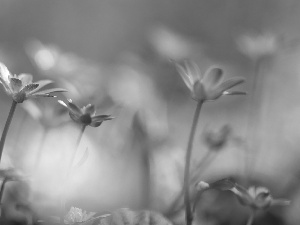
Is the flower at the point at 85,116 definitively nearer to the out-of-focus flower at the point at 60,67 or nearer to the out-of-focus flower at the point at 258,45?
the out-of-focus flower at the point at 60,67

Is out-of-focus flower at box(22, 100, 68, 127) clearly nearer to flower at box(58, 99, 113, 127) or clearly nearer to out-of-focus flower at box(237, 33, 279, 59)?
flower at box(58, 99, 113, 127)

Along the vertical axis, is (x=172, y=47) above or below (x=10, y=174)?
above

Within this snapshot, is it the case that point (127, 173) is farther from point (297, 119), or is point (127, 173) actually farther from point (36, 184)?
point (297, 119)

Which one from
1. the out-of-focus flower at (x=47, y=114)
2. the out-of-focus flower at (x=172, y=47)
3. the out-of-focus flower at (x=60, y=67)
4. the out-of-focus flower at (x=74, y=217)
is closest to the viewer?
the out-of-focus flower at (x=74, y=217)

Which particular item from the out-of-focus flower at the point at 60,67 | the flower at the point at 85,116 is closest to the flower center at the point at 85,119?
the flower at the point at 85,116

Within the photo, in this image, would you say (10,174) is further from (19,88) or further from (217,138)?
(217,138)

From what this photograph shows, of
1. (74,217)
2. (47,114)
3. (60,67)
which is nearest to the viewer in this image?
(74,217)

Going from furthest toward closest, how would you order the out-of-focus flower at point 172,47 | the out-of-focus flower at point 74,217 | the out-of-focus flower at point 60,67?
the out-of-focus flower at point 172,47
the out-of-focus flower at point 60,67
the out-of-focus flower at point 74,217

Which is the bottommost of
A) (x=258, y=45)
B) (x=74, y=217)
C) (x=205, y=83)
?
(x=74, y=217)

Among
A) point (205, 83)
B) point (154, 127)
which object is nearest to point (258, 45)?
point (154, 127)
